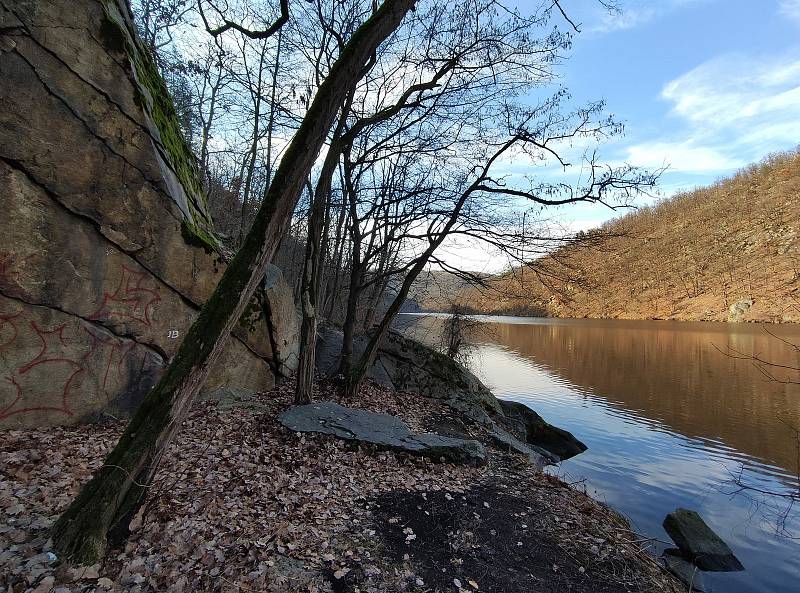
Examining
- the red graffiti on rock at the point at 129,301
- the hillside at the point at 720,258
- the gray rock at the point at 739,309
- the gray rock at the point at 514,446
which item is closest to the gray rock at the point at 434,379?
the gray rock at the point at 514,446

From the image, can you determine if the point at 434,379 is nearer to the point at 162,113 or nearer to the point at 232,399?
the point at 232,399

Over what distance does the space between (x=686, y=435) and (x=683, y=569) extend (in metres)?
8.43

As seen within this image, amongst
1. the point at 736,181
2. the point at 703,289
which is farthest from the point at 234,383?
the point at 736,181

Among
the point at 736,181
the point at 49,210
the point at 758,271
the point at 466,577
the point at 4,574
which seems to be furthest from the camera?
the point at 736,181

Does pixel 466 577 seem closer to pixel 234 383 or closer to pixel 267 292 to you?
pixel 234 383

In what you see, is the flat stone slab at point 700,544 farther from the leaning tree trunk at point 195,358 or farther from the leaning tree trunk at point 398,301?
the leaning tree trunk at point 195,358

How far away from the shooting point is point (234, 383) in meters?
8.12

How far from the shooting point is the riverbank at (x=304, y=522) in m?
3.40

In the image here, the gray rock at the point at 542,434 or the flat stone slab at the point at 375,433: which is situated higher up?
the flat stone slab at the point at 375,433

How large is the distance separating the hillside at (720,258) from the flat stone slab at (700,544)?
26.9 m

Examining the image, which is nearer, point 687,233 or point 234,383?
point 234,383

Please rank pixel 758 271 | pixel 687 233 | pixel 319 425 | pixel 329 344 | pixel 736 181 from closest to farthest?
pixel 319 425 → pixel 329 344 → pixel 758 271 → pixel 687 233 → pixel 736 181

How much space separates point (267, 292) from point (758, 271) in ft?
224

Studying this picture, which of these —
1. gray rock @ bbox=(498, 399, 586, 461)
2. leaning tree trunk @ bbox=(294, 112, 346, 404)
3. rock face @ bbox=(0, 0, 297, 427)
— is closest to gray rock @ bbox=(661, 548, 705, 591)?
gray rock @ bbox=(498, 399, 586, 461)
